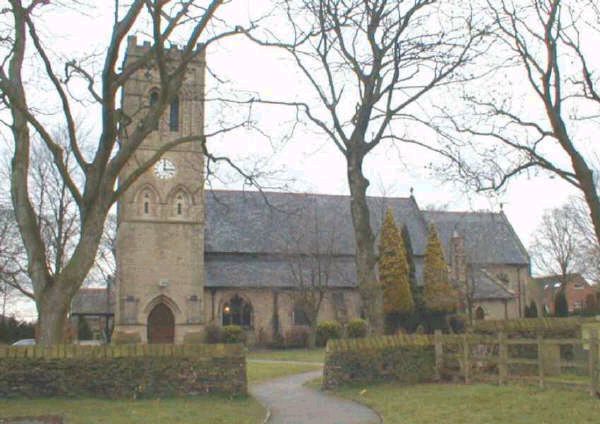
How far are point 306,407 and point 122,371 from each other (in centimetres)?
392

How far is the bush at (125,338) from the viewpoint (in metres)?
34.2

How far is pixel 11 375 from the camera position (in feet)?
45.5

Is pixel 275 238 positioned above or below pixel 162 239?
above

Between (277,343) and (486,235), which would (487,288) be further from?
(277,343)

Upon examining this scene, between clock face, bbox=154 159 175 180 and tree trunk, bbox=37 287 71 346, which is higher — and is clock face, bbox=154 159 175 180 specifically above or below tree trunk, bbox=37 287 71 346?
above

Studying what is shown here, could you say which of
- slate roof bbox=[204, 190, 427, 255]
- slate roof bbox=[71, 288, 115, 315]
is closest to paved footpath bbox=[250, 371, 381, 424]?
slate roof bbox=[204, 190, 427, 255]

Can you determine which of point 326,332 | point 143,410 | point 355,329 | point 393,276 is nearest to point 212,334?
point 326,332

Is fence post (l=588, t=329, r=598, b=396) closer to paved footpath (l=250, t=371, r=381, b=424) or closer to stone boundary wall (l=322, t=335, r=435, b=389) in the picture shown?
paved footpath (l=250, t=371, r=381, b=424)

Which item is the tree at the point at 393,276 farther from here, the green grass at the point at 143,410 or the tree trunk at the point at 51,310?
the tree trunk at the point at 51,310

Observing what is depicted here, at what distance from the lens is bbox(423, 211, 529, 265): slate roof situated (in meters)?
46.7

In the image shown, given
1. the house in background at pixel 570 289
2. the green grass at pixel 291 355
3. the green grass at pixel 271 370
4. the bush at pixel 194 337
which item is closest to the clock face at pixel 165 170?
the bush at pixel 194 337

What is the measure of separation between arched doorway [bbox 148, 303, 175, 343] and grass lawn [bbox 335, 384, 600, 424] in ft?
73.2

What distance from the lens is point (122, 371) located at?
14.4 m

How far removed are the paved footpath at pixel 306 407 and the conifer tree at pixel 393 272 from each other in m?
19.8
